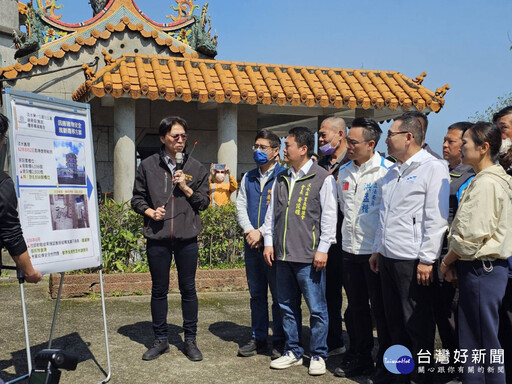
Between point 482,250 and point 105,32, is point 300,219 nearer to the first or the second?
point 482,250

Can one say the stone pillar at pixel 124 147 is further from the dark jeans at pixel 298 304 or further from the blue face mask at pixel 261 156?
the dark jeans at pixel 298 304

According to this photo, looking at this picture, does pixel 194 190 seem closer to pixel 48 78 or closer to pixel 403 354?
pixel 403 354

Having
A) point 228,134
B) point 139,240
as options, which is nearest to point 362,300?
point 139,240

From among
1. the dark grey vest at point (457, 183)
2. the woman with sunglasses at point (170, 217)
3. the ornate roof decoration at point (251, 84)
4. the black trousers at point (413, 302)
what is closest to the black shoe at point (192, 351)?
the woman with sunglasses at point (170, 217)

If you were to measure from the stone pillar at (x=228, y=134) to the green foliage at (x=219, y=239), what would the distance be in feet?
5.97

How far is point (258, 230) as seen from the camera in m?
5.16

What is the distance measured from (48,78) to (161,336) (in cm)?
749

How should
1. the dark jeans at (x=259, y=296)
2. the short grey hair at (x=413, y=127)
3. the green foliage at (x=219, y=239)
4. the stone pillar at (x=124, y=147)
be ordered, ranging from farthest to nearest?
the stone pillar at (x=124, y=147), the green foliage at (x=219, y=239), the dark jeans at (x=259, y=296), the short grey hair at (x=413, y=127)

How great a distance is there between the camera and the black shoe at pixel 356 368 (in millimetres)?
4660

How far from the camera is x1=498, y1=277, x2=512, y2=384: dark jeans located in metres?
4.02

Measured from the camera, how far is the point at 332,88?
985 centimetres

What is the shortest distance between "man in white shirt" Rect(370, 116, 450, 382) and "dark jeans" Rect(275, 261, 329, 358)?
61 centimetres

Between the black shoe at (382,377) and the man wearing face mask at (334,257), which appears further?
the man wearing face mask at (334,257)

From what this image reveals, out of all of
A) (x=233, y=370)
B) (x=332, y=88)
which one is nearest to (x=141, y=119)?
(x=332, y=88)
